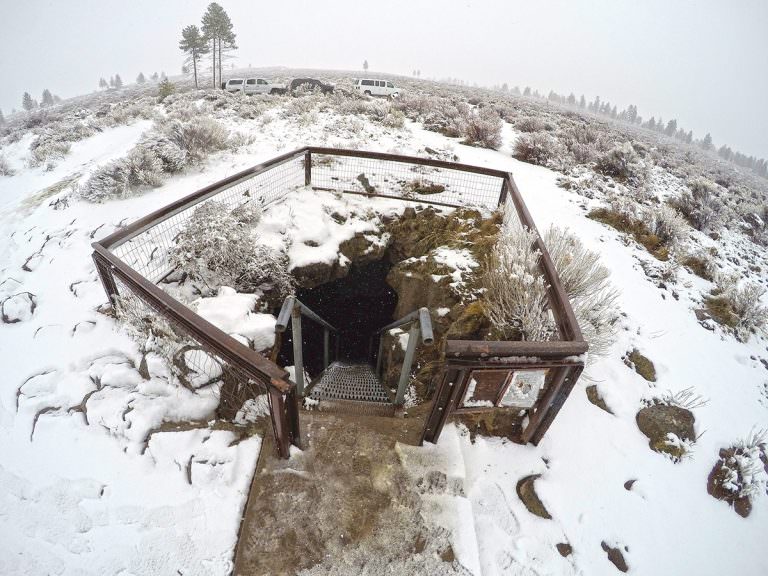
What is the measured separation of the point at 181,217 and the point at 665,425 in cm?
692


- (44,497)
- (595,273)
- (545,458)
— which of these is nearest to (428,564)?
(545,458)

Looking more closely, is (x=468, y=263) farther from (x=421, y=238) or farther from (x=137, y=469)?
(x=137, y=469)

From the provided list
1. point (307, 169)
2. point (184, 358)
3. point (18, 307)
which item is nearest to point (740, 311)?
point (184, 358)

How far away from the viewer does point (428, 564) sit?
2391mm

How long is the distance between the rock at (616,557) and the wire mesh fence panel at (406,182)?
225 inches

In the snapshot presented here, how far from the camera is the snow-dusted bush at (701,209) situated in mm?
8594

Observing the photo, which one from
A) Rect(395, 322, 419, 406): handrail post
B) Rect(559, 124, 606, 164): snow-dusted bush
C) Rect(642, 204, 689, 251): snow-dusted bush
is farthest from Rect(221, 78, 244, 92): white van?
Rect(395, 322, 419, 406): handrail post

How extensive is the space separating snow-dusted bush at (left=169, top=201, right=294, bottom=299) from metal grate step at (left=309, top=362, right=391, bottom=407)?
62.4 inches

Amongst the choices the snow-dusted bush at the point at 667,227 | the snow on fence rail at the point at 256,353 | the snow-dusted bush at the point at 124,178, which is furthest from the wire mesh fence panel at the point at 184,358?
the snow-dusted bush at the point at 667,227

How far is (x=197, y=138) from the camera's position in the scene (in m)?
8.64

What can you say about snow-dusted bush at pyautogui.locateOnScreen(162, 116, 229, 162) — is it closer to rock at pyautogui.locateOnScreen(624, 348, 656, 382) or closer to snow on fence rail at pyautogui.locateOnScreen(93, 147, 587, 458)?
snow on fence rail at pyautogui.locateOnScreen(93, 147, 587, 458)

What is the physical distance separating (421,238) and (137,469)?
551 cm

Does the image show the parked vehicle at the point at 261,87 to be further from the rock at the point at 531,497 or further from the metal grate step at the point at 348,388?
the rock at the point at 531,497

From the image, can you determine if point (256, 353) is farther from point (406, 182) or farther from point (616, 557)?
point (406, 182)
